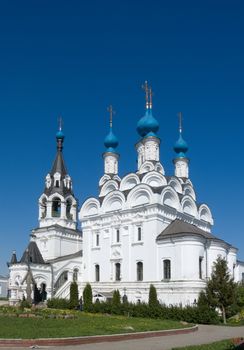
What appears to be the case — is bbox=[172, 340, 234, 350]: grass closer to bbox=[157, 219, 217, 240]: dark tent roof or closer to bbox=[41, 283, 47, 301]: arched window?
bbox=[157, 219, 217, 240]: dark tent roof

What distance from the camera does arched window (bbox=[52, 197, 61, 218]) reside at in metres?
41.8

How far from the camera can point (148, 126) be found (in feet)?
123

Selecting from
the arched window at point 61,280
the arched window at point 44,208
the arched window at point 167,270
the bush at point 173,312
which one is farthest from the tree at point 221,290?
the arched window at point 44,208

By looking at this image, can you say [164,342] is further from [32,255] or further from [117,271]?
[32,255]

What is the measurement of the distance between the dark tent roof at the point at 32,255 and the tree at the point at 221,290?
1767cm

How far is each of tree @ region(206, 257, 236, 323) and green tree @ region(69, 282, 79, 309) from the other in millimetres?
10629

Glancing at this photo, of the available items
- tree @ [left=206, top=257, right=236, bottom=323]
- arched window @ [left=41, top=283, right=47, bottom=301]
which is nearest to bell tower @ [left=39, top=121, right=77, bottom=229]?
arched window @ [left=41, top=283, right=47, bottom=301]

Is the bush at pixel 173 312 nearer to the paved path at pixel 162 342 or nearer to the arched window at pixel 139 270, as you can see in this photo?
the paved path at pixel 162 342

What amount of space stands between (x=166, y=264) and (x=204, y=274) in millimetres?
2705

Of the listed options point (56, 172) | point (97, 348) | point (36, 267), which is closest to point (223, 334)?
point (97, 348)

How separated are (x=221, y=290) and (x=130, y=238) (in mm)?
10650

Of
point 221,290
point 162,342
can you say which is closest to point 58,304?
point 221,290

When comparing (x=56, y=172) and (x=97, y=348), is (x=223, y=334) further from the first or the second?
(x=56, y=172)

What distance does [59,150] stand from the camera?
45.1 m
